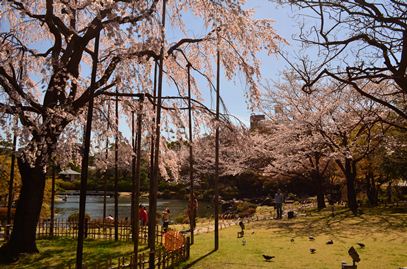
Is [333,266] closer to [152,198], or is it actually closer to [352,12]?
[152,198]

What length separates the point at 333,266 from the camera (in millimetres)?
9062

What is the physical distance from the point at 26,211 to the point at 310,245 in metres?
8.26

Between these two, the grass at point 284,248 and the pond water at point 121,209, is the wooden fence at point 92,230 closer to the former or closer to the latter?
the grass at point 284,248

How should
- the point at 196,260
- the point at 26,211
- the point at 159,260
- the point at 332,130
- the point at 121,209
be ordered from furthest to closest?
the point at 121,209 < the point at 332,130 < the point at 26,211 < the point at 196,260 < the point at 159,260

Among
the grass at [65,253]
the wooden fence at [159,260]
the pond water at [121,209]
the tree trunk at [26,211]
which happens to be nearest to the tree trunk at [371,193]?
the pond water at [121,209]

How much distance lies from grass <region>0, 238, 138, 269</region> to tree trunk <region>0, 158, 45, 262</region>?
35 cm

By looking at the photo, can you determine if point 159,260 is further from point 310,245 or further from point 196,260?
point 310,245

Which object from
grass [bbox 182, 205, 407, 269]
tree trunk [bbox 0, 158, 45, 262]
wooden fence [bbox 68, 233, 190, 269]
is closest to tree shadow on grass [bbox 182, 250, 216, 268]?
grass [bbox 182, 205, 407, 269]

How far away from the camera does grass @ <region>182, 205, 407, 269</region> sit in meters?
9.53

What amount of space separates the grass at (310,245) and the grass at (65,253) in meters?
2.43

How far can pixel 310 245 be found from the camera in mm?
12008

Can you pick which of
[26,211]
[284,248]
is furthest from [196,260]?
[26,211]

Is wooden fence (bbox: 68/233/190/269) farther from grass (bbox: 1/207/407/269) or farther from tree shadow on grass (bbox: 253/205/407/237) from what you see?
tree shadow on grass (bbox: 253/205/407/237)

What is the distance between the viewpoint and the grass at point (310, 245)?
31.3 feet
